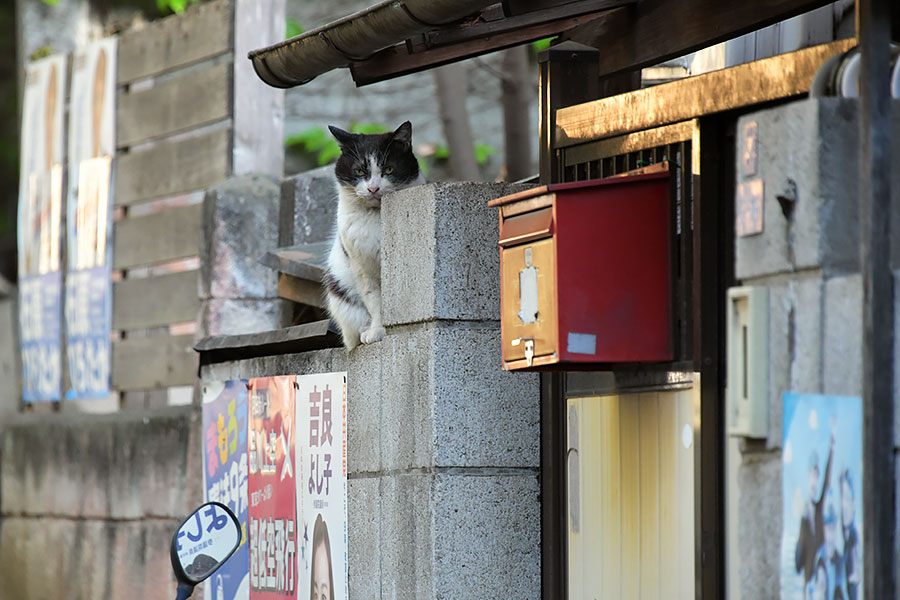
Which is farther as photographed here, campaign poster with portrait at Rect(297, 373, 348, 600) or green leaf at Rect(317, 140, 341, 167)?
green leaf at Rect(317, 140, 341, 167)

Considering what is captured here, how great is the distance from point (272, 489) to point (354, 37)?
2.53 metres

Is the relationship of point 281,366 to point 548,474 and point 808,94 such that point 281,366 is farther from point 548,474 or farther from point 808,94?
point 808,94

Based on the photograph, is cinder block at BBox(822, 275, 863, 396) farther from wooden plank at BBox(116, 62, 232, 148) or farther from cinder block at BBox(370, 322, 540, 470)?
wooden plank at BBox(116, 62, 232, 148)

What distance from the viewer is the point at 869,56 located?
366 cm

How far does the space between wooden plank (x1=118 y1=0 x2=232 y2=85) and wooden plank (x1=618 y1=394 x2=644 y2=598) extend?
509cm

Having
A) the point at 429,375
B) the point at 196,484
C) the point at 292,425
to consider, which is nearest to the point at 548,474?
the point at 429,375

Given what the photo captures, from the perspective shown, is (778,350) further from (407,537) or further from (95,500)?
(95,500)

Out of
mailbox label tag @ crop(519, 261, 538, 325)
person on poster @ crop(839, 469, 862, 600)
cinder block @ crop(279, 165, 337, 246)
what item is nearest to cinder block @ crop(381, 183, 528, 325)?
mailbox label tag @ crop(519, 261, 538, 325)

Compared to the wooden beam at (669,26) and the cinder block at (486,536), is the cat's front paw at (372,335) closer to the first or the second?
the cinder block at (486,536)

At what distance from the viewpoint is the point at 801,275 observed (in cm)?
383

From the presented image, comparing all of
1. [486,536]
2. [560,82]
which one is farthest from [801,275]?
[486,536]

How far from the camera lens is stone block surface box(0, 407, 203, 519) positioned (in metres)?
8.92

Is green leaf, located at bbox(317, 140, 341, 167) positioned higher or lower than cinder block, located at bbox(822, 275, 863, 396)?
higher

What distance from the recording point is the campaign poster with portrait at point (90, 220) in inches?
409
